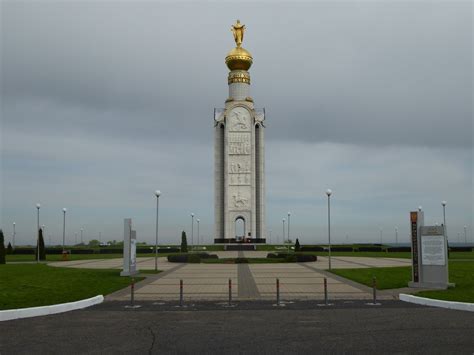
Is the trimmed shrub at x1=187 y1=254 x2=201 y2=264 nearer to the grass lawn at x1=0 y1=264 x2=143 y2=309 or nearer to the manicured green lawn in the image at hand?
the grass lawn at x1=0 y1=264 x2=143 y2=309

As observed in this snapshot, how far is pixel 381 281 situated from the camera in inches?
884

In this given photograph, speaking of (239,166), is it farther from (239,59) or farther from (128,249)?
(128,249)

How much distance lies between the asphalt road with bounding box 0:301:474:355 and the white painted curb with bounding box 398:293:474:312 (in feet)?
1.92

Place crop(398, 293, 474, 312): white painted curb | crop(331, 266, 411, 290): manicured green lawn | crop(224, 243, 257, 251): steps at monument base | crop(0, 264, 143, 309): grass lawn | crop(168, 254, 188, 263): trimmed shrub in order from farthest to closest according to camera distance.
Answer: crop(224, 243, 257, 251): steps at monument base
crop(168, 254, 188, 263): trimmed shrub
crop(331, 266, 411, 290): manicured green lawn
crop(0, 264, 143, 309): grass lawn
crop(398, 293, 474, 312): white painted curb

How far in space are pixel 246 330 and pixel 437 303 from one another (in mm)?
7055

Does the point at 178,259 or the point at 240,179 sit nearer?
the point at 178,259

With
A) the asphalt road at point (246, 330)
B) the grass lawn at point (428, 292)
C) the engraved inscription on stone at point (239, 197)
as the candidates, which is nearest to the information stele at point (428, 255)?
the grass lawn at point (428, 292)

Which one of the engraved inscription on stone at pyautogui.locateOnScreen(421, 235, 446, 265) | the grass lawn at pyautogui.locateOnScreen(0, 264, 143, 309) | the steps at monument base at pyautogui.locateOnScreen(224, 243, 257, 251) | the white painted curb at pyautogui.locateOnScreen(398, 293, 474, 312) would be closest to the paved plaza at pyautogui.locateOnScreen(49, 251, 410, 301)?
the white painted curb at pyautogui.locateOnScreen(398, 293, 474, 312)

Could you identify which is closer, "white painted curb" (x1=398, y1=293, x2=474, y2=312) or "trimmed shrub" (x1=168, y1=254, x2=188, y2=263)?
"white painted curb" (x1=398, y1=293, x2=474, y2=312)

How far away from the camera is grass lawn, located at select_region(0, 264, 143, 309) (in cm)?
1629

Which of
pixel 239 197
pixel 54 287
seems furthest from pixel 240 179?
pixel 54 287

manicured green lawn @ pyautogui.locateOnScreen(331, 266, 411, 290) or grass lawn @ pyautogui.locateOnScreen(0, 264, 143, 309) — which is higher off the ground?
manicured green lawn @ pyautogui.locateOnScreen(331, 266, 411, 290)

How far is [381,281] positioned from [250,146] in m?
53.4

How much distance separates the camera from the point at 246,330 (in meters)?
11.7
